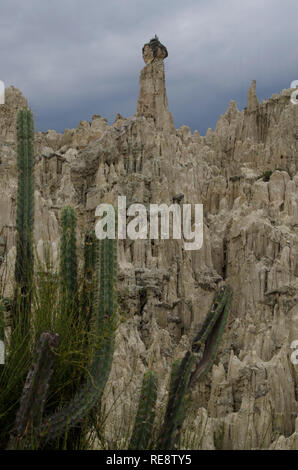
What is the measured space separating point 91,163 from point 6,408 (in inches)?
985

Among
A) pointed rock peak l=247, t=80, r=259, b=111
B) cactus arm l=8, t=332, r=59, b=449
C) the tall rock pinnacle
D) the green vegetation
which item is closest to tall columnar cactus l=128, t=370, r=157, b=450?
the green vegetation

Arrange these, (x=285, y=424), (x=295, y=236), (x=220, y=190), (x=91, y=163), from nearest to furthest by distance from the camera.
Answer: (x=285, y=424)
(x=295, y=236)
(x=91, y=163)
(x=220, y=190)

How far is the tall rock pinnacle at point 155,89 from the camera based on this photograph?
31.6 meters

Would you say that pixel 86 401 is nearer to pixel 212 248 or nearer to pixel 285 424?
pixel 285 424

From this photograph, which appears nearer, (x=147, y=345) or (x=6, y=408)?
(x=6, y=408)

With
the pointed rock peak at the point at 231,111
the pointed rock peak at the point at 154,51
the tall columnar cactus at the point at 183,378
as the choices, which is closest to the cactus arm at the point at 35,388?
the tall columnar cactus at the point at 183,378

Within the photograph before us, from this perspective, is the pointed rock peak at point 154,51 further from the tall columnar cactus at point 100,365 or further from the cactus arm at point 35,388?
the cactus arm at point 35,388

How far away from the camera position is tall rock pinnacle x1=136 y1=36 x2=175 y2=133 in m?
31.6

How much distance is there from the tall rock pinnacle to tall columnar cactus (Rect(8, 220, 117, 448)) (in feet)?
91.4

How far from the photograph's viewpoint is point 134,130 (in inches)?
1156

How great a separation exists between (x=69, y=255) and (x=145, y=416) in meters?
2.05

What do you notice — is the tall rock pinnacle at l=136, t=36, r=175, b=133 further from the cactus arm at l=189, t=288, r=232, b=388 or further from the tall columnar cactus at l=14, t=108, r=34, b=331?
the cactus arm at l=189, t=288, r=232, b=388
